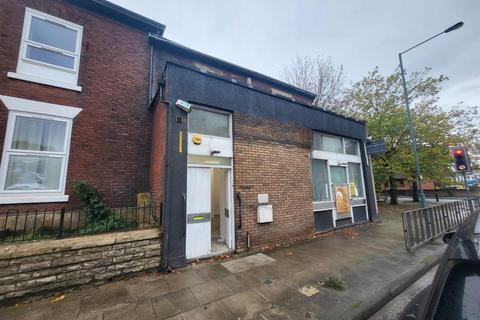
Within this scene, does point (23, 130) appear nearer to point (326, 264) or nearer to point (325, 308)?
point (325, 308)

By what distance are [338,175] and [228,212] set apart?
222 inches

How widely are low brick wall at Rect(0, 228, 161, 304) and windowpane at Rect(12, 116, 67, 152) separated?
127 inches

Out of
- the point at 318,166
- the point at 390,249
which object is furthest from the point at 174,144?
the point at 390,249

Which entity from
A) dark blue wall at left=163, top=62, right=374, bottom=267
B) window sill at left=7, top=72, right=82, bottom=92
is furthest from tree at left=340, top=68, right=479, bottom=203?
window sill at left=7, top=72, right=82, bottom=92

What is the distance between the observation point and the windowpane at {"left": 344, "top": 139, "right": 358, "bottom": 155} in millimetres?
9748

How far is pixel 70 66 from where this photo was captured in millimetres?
6402

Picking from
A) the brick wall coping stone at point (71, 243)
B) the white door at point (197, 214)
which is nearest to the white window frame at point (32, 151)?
the brick wall coping stone at point (71, 243)

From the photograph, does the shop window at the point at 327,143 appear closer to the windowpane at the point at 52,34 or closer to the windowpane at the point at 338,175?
the windowpane at the point at 338,175

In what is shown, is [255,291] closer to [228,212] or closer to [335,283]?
[335,283]

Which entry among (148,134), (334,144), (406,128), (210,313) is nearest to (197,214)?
(210,313)

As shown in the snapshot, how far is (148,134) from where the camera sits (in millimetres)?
7281

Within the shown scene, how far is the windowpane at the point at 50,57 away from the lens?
5973 mm

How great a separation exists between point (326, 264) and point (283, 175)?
296 centimetres

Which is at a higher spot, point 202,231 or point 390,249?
point 202,231
